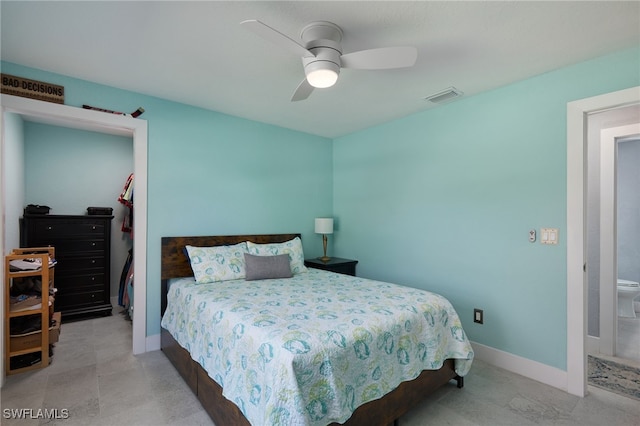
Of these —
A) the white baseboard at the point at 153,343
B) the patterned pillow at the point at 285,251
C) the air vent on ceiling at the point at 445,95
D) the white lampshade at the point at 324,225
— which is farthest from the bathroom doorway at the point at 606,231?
the white baseboard at the point at 153,343

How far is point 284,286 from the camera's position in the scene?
264 cm

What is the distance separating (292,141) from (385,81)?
1.78 metres

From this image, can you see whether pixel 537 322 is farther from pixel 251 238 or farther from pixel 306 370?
pixel 251 238

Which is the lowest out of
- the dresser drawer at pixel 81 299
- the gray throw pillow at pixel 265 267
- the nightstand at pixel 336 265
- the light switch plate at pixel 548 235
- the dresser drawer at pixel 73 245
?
the dresser drawer at pixel 81 299

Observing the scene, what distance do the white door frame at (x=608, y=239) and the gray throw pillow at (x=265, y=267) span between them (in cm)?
322

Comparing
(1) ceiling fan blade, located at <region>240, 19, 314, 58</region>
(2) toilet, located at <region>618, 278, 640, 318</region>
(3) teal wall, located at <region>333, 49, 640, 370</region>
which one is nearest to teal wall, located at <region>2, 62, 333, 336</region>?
(3) teal wall, located at <region>333, 49, 640, 370</region>

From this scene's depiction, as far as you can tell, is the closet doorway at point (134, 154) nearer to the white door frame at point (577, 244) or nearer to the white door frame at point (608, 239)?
the white door frame at point (577, 244)

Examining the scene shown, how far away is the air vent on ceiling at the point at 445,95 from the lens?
2768 millimetres

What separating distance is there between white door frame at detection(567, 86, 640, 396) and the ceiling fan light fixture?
192cm

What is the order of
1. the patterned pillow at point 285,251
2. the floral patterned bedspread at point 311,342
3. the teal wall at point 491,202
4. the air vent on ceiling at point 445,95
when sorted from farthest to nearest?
the patterned pillow at point 285,251
the air vent on ceiling at point 445,95
the teal wall at point 491,202
the floral patterned bedspread at point 311,342

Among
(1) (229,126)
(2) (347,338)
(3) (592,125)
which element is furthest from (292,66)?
(3) (592,125)

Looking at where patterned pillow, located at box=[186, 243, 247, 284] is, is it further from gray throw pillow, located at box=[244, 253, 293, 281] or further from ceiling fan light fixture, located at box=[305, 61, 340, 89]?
ceiling fan light fixture, located at box=[305, 61, 340, 89]
